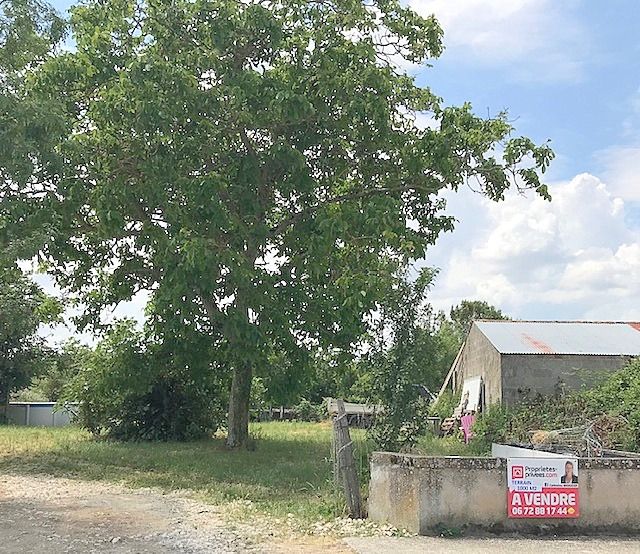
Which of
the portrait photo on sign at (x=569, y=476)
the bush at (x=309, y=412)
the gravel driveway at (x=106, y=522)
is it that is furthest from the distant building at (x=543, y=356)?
the bush at (x=309, y=412)

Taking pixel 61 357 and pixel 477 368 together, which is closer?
pixel 477 368

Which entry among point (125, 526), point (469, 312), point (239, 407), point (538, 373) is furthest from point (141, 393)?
point (469, 312)

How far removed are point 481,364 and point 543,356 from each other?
3.02m

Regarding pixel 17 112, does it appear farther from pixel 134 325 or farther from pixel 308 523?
pixel 134 325

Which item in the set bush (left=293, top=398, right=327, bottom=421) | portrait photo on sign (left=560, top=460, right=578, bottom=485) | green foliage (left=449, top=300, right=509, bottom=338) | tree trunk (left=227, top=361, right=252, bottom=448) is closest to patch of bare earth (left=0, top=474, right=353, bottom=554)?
portrait photo on sign (left=560, top=460, right=578, bottom=485)

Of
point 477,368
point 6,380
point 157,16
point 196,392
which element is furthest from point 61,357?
point 157,16

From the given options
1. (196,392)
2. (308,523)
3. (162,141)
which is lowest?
(308,523)

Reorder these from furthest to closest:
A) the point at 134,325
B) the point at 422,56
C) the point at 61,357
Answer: the point at 61,357 < the point at 134,325 < the point at 422,56

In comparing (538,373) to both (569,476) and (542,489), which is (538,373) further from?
(542,489)

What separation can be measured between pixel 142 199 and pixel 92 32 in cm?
415

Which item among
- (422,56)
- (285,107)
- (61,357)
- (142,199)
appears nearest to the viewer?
(285,107)

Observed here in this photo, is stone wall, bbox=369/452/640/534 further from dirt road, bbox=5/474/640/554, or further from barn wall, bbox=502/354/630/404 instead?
barn wall, bbox=502/354/630/404

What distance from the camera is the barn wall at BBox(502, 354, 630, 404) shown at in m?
21.8

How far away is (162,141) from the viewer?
698 inches
